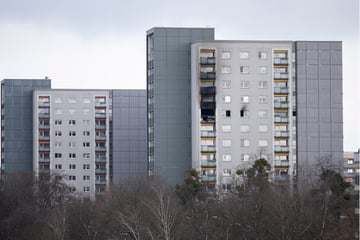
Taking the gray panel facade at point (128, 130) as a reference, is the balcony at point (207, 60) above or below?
above

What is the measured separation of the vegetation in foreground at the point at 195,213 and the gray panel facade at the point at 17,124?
1450 inches

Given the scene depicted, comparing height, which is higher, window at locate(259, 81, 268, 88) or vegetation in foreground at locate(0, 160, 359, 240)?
window at locate(259, 81, 268, 88)

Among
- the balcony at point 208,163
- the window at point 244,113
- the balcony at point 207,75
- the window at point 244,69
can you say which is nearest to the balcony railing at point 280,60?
the window at point 244,69

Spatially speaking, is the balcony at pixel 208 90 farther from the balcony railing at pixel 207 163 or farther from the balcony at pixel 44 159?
the balcony at pixel 44 159

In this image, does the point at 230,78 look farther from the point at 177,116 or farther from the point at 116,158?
the point at 116,158

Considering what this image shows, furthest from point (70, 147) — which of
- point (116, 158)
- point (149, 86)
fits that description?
point (149, 86)

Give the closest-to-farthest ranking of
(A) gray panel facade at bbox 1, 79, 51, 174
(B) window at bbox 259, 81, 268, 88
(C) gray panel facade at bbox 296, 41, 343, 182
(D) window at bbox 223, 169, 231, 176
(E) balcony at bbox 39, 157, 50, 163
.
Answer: (D) window at bbox 223, 169, 231, 176 < (C) gray panel facade at bbox 296, 41, 343, 182 < (B) window at bbox 259, 81, 268, 88 < (E) balcony at bbox 39, 157, 50, 163 < (A) gray panel facade at bbox 1, 79, 51, 174

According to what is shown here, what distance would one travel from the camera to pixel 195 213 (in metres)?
87.0

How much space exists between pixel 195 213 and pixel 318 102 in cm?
3715

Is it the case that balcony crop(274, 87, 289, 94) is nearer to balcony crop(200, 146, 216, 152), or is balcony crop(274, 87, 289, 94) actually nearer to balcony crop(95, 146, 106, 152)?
balcony crop(200, 146, 216, 152)

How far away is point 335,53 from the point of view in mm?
120188

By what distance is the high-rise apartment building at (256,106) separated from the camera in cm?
11806

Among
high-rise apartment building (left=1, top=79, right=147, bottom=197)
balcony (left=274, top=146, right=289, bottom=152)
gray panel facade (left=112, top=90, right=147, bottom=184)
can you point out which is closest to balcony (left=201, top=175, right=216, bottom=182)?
balcony (left=274, top=146, right=289, bottom=152)

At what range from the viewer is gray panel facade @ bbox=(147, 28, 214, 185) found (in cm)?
11781
